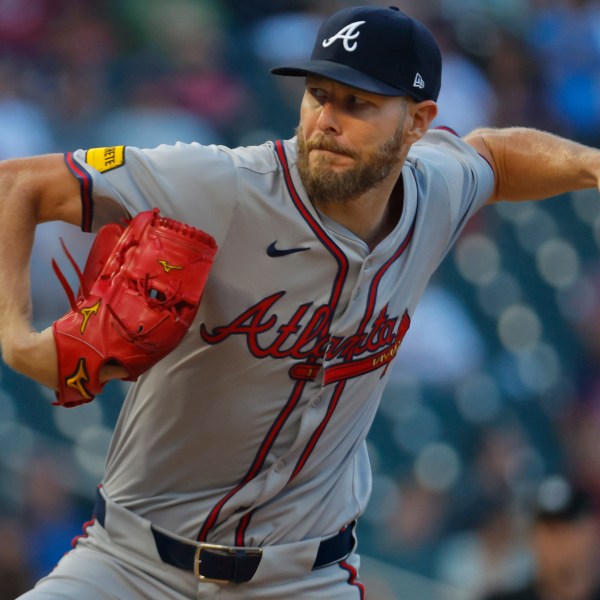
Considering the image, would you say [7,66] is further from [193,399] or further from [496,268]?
[193,399]

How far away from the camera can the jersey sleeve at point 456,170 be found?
9.02 feet

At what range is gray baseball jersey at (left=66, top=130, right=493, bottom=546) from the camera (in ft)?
7.34

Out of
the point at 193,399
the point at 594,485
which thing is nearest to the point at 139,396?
the point at 193,399

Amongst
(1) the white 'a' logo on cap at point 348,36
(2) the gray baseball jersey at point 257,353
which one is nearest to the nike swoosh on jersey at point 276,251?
(2) the gray baseball jersey at point 257,353

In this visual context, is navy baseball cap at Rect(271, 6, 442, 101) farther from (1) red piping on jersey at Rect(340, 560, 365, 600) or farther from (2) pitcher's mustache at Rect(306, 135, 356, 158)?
(1) red piping on jersey at Rect(340, 560, 365, 600)

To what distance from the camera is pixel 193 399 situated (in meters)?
2.37

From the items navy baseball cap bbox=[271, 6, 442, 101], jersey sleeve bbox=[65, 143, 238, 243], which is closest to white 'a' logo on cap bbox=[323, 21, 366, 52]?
navy baseball cap bbox=[271, 6, 442, 101]

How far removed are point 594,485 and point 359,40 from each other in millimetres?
3320

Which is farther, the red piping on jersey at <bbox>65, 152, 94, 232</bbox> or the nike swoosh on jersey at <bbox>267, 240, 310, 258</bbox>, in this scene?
the nike swoosh on jersey at <bbox>267, 240, 310, 258</bbox>

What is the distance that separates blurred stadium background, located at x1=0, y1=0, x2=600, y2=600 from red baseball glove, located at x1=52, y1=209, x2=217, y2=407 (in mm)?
2379

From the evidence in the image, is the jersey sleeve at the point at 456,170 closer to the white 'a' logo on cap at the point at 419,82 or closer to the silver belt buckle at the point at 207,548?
the white 'a' logo on cap at the point at 419,82

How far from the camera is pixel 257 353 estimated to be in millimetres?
2326

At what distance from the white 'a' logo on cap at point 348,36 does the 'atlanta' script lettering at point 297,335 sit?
555 millimetres

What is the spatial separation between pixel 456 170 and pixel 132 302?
3.65 ft
